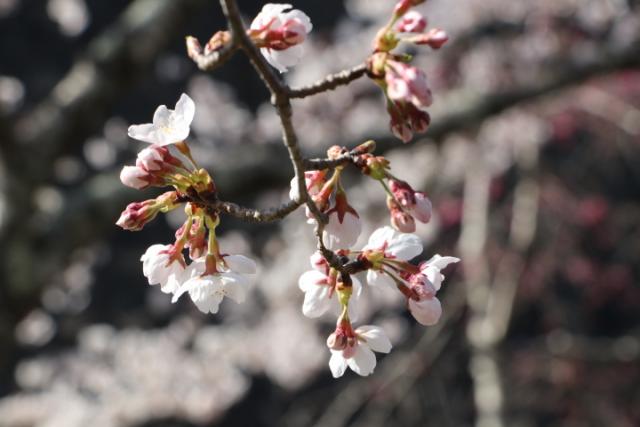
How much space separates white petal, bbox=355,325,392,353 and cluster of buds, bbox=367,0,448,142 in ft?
0.72

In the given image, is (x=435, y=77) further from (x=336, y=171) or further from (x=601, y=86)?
(x=336, y=171)

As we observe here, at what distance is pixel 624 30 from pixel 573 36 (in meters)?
0.33

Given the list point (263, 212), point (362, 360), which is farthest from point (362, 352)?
point (263, 212)

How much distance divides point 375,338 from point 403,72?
1.01 feet

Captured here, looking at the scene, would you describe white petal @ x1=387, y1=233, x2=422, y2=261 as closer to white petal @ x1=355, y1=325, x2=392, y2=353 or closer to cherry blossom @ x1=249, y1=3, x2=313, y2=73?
white petal @ x1=355, y1=325, x2=392, y2=353

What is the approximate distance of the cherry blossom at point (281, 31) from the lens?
736 millimetres

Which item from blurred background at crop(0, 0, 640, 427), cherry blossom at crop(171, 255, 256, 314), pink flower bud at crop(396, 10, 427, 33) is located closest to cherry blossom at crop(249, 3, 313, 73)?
pink flower bud at crop(396, 10, 427, 33)

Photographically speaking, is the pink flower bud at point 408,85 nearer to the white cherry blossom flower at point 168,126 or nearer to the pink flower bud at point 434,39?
the pink flower bud at point 434,39

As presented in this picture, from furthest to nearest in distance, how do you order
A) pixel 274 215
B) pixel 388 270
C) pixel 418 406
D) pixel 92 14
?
pixel 92 14 < pixel 418 406 < pixel 388 270 < pixel 274 215

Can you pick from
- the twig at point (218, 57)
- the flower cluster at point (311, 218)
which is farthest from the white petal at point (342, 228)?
the twig at point (218, 57)

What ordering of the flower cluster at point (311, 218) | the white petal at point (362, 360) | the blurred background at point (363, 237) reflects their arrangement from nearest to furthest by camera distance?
the flower cluster at point (311, 218)
the white petal at point (362, 360)
the blurred background at point (363, 237)

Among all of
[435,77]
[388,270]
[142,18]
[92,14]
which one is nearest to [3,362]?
[142,18]

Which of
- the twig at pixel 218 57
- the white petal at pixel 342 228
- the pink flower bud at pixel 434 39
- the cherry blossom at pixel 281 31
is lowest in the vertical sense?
the white petal at pixel 342 228

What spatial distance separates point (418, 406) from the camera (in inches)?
202
